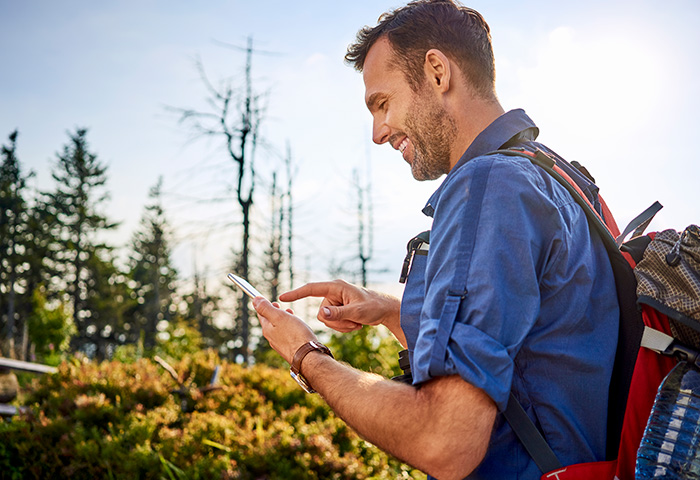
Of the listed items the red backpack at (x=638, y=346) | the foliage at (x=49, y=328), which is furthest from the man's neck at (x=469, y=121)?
the foliage at (x=49, y=328)

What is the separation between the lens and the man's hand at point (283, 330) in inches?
59.1

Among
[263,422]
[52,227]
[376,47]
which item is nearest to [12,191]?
[52,227]

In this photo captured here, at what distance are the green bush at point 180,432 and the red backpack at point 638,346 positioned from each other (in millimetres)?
2116

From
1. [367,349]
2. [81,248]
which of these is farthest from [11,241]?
[367,349]

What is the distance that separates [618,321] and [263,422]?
14.8 feet

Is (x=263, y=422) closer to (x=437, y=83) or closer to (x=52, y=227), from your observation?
(x=437, y=83)

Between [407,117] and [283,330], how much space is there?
2.39 ft

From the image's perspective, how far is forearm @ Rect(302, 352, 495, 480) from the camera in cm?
107

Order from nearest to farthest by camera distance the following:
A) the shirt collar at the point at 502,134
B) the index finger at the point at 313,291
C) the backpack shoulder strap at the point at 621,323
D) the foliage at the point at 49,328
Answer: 1. the backpack shoulder strap at the point at 621,323
2. the shirt collar at the point at 502,134
3. the index finger at the point at 313,291
4. the foliage at the point at 49,328

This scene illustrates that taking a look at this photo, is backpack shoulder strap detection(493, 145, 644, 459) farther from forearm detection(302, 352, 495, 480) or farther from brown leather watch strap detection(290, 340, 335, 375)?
brown leather watch strap detection(290, 340, 335, 375)

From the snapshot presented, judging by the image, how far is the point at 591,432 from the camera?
1236 millimetres

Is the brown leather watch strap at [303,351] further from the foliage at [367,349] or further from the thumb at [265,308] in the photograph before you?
the foliage at [367,349]

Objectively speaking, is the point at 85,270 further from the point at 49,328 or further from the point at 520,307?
the point at 520,307

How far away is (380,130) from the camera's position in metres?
1.80
